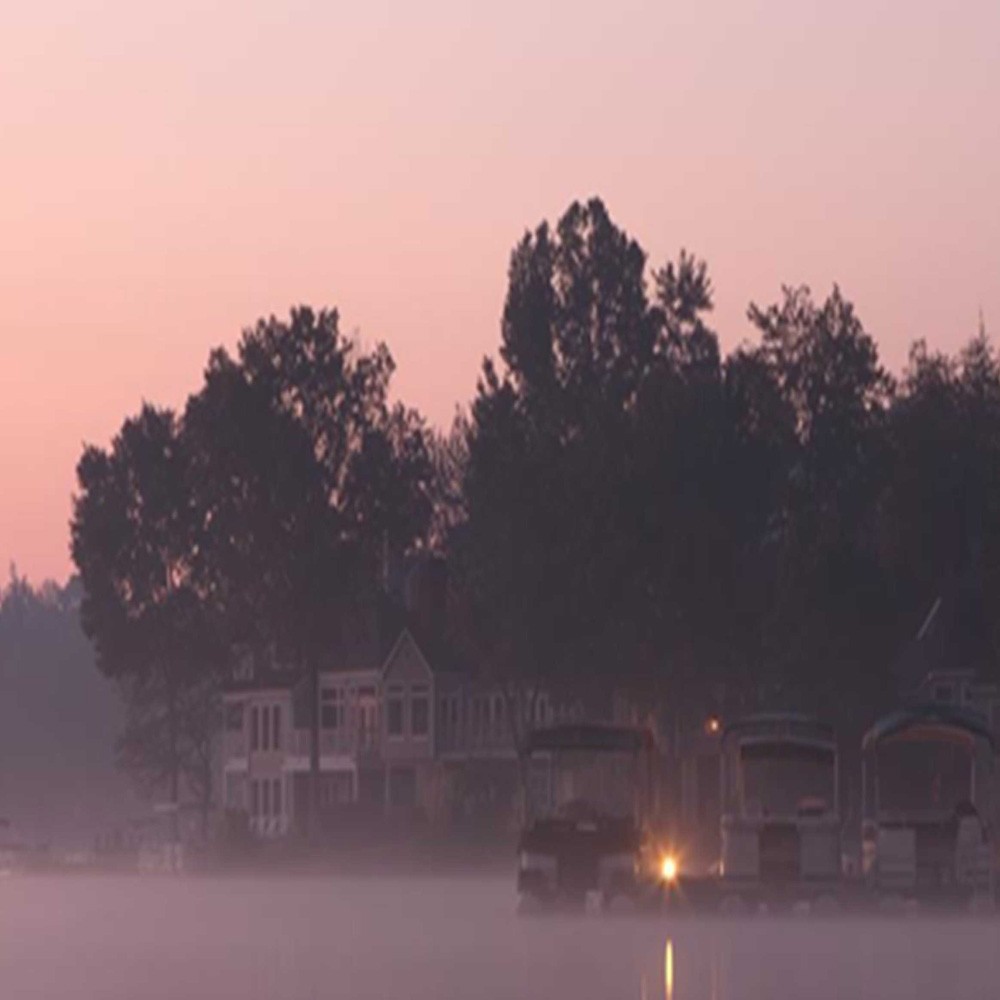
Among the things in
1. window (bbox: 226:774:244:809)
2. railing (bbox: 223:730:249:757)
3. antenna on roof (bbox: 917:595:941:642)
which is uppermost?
antenna on roof (bbox: 917:595:941:642)

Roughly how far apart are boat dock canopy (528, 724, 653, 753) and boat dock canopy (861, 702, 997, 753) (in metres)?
4.87

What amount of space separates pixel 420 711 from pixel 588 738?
243ft

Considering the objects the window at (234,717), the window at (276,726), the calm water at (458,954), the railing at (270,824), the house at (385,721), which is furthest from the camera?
the window at (234,717)

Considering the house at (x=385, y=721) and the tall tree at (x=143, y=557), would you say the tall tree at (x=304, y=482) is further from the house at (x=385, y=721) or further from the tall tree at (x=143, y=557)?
the tall tree at (x=143, y=557)

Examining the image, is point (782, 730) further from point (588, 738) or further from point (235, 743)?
point (235, 743)

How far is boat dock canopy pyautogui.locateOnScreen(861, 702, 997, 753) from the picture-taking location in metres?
70.9

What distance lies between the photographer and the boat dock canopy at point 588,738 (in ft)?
232

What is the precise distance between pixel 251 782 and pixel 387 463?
30.2m

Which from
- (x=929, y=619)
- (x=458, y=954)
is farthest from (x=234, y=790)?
(x=458, y=954)

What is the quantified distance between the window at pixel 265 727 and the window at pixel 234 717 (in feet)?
10.9

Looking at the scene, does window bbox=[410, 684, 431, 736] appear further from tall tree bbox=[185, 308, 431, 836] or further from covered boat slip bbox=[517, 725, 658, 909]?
covered boat slip bbox=[517, 725, 658, 909]

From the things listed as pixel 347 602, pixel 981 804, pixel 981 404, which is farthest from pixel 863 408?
pixel 981 804

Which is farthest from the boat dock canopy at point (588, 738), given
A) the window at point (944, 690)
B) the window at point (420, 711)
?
the window at point (420, 711)

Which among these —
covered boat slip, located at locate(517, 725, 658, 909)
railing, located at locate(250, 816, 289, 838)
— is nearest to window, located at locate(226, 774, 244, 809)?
railing, located at locate(250, 816, 289, 838)
